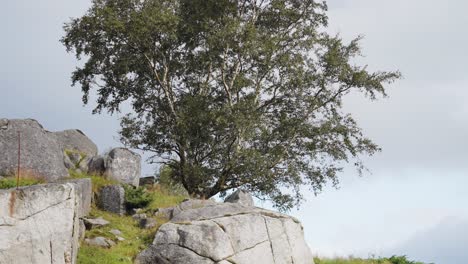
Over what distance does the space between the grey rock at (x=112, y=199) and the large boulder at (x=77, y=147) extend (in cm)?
375

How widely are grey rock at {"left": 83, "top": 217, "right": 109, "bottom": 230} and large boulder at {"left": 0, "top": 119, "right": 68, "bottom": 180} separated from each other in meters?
3.11

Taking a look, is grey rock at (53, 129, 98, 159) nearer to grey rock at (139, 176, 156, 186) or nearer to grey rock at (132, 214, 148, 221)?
grey rock at (139, 176, 156, 186)

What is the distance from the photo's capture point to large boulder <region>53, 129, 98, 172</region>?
37000 mm

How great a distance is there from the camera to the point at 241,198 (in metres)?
35.3

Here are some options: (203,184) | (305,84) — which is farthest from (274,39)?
(203,184)

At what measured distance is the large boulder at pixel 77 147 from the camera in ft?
121

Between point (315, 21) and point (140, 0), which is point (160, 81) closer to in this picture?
point (140, 0)

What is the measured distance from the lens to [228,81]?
39.9 m

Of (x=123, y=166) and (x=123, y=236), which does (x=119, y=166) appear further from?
(x=123, y=236)

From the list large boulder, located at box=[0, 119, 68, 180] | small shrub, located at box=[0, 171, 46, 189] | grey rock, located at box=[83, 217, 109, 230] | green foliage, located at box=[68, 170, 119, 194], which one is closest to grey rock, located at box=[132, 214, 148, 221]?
grey rock, located at box=[83, 217, 109, 230]

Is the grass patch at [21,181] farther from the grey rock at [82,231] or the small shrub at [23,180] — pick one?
the grey rock at [82,231]

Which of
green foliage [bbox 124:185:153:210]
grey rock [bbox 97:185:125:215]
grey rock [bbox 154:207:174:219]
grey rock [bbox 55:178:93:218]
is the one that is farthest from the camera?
green foliage [bbox 124:185:153:210]

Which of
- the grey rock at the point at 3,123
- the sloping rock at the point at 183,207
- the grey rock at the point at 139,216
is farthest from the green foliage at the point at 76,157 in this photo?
the sloping rock at the point at 183,207

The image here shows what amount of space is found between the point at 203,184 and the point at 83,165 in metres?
6.74
